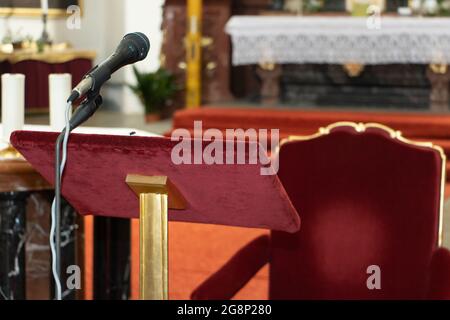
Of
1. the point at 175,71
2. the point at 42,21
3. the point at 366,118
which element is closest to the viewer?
the point at 366,118

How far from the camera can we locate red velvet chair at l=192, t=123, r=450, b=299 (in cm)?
277

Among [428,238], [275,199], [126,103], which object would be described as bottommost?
[126,103]

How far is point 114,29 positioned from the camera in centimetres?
1057

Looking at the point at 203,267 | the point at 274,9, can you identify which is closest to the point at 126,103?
the point at 274,9

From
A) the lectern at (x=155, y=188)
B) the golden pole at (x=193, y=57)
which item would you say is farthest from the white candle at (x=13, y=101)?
the golden pole at (x=193, y=57)

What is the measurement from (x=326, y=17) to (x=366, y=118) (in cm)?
130

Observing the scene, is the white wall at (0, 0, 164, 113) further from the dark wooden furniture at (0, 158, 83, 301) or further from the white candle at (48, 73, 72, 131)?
the white candle at (48, 73, 72, 131)

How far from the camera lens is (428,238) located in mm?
2760

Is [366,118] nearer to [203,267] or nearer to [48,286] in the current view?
[203,267]

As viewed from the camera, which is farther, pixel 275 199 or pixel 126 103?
pixel 126 103

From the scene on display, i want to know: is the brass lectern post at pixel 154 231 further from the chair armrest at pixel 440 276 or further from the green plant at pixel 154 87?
the green plant at pixel 154 87

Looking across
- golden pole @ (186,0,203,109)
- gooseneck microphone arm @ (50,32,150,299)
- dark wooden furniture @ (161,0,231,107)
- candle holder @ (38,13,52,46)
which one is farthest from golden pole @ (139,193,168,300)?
candle holder @ (38,13,52,46)

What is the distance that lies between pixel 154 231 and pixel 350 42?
6701mm

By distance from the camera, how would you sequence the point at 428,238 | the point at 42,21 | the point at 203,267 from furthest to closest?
the point at 42,21
the point at 203,267
the point at 428,238
